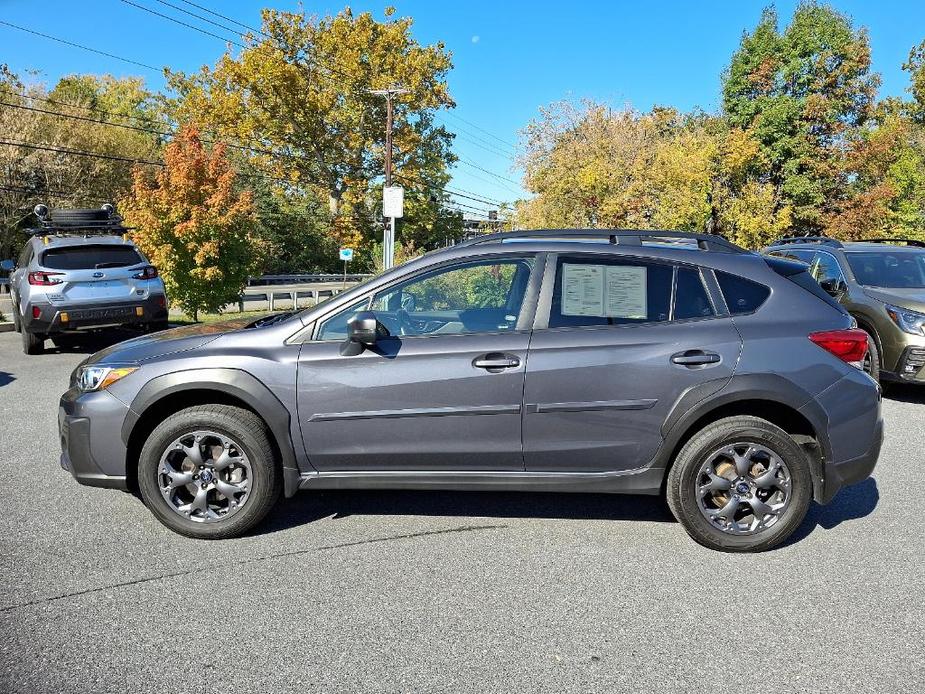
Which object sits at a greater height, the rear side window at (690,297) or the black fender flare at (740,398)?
the rear side window at (690,297)

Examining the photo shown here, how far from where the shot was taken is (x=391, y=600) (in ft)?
10.8

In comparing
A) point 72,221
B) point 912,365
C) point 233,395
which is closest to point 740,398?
point 233,395

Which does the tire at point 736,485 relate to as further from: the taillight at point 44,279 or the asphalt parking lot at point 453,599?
the taillight at point 44,279

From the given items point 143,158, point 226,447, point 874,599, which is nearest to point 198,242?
point 226,447

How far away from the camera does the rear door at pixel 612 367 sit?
12.3 feet

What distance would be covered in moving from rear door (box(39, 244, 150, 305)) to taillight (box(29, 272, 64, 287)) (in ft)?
0.10

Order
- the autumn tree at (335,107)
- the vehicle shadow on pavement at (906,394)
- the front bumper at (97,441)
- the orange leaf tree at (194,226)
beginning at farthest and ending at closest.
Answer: the autumn tree at (335,107), the orange leaf tree at (194,226), the vehicle shadow on pavement at (906,394), the front bumper at (97,441)

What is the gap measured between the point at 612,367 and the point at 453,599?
4.66 feet

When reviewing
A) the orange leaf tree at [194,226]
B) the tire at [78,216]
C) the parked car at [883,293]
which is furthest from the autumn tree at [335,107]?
the parked car at [883,293]

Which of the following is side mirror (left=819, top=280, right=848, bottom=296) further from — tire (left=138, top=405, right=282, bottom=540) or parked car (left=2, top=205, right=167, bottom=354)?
parked car (left=2, top=205, right=167, bottom=354)

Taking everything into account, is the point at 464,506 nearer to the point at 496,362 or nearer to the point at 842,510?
A: the point at 496,362

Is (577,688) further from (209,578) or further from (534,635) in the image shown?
(209,578)

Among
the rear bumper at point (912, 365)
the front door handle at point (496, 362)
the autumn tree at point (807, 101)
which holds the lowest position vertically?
the rear bumper at point (912, 365)

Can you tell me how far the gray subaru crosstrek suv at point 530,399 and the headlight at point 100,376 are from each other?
0.01m
